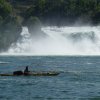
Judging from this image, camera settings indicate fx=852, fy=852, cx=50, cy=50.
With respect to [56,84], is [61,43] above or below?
above

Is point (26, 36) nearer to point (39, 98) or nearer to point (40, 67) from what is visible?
point (40, 67)

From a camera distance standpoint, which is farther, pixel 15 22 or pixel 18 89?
pixel 15 22

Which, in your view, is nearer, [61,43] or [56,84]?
[56,84]

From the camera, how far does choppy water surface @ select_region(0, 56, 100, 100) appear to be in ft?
294

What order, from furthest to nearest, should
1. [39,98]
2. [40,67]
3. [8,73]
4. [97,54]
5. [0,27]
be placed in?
[0,27] < [97,54] < [40,67] < [8,73] < [39,98]

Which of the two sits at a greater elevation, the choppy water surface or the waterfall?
the waterfall

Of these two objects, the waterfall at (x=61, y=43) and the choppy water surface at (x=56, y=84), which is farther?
the waterfall at (x=61, y=43)

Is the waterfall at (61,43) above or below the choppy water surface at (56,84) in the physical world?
above

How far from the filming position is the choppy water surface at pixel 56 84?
89500mm

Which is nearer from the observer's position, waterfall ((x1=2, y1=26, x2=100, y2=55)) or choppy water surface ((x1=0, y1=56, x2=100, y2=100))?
choppy water surface ((x1=0, y1=56, x2=100, y2=100))

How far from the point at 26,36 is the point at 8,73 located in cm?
8099

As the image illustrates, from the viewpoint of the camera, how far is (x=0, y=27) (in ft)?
656

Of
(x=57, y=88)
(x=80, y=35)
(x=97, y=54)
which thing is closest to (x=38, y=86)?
(x=57, y=88)

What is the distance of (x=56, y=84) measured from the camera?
10019 centimetres
